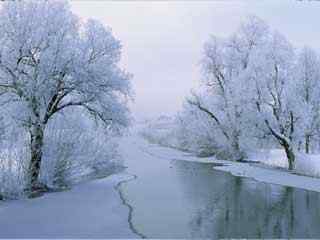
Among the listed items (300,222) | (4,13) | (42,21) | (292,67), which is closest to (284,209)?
(300,222)

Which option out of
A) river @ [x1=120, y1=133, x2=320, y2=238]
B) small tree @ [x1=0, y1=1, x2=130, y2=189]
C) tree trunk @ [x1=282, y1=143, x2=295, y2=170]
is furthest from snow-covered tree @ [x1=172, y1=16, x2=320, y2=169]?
small tree @ [x1=0, y1=1, x2=130, y2=189]

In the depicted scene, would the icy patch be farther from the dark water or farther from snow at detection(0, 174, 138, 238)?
snow at detection(0, 174, 138, 238)

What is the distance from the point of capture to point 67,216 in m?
12.6

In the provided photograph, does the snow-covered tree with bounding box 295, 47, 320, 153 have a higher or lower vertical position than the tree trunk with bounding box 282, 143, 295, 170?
higher

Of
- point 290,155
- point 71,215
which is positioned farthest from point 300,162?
point 71,215

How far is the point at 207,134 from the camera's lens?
44188 mm

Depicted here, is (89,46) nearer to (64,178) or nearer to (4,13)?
(4,13)

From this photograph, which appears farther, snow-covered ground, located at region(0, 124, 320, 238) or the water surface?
the water surface

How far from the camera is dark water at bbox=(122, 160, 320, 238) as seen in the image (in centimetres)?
1154

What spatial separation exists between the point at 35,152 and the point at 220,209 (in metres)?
8.20

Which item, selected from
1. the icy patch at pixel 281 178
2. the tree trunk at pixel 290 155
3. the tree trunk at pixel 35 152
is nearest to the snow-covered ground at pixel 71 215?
the tree trunk at pixel 35 152

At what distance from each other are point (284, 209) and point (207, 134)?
2930 cm

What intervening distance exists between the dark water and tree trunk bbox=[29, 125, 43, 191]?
402 cm

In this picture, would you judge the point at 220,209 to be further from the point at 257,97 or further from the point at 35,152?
the point at 257,97
